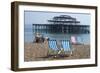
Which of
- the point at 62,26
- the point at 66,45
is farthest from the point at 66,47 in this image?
the point at 62,26

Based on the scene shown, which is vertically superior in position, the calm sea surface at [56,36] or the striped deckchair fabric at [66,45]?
the calm sea surface at [56,36]

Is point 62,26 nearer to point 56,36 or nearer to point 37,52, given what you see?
point 56,36

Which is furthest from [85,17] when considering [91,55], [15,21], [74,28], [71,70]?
[15,21]

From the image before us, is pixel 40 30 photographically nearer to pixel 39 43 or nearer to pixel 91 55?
pixel 39 43

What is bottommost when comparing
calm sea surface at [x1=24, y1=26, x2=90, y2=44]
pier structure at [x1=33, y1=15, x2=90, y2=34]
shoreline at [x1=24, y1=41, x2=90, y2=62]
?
shoreline at [x1=24, y1=41, x2=90, y2=62]

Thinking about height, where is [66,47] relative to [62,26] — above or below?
below

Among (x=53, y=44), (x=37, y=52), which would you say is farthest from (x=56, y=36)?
(x=37, y=52)

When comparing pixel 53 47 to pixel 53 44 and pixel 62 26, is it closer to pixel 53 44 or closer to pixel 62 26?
pixel 53 44

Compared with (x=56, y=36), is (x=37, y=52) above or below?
below

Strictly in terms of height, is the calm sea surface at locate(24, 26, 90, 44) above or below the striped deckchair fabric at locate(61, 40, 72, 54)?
above

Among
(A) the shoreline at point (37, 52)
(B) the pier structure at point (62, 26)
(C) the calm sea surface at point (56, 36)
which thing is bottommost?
(A) the shoreline at point (37, 52)

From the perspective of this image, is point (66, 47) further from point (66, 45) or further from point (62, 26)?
point (62, 26)
